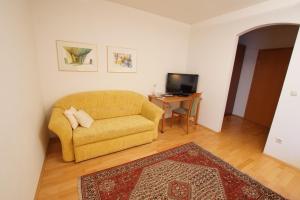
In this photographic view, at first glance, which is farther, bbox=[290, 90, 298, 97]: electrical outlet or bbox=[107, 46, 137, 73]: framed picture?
bbox=[107, 46, 137, 73]: framed picture

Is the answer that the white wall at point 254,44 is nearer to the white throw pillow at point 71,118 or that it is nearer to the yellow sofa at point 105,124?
the yellow sofa at point 105,124

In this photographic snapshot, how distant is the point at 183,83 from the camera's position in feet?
11.6

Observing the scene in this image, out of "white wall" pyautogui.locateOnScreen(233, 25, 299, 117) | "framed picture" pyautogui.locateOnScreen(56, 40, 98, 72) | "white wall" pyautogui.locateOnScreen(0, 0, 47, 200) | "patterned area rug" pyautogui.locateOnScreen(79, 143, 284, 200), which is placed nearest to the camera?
"white wall" pyautogui.locateOnScreen(0, 0, 47, 200)

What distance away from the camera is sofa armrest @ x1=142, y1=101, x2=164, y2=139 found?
2.67 metres

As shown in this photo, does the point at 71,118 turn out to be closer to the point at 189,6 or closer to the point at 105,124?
the point at 105,124

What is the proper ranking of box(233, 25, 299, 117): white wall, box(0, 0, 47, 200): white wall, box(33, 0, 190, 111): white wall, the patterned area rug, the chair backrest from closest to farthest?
box(0, 0, 47, 200): white wall → the patterned area rug → box(33, 0, 190, 111): white wall → the chair backrest → box(233, 25, 299, 117): white wall

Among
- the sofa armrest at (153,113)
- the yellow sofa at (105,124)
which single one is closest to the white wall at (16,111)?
the yellow sofa at (105,124)

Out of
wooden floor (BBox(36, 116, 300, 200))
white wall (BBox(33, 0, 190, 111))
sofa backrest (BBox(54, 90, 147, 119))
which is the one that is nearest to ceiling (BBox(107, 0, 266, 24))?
white wall (BBox(33, 0, 190, 111))

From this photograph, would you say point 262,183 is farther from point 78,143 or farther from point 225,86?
point 78,143

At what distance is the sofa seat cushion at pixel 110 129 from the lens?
2.01 metres

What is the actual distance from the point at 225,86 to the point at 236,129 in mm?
1290

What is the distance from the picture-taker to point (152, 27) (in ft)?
10.6

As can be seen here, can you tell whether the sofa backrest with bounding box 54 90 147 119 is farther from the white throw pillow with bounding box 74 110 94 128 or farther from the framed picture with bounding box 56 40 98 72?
the framed picture with bounding box 56 40 98 72

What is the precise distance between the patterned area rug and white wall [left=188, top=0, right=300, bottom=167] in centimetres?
107
